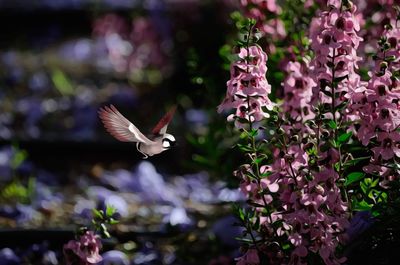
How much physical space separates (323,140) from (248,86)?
0.38 meters

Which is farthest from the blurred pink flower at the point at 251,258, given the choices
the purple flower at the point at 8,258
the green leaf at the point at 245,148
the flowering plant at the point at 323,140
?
the purple flower at the point at 8,258

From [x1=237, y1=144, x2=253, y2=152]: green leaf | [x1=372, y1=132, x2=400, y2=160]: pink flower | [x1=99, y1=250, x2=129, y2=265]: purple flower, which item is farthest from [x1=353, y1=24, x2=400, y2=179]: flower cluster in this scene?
[x1=99, y1=250, x2=129, y2=265]: purple flower

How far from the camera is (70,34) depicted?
9.25 meters

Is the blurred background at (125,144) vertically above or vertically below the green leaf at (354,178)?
above

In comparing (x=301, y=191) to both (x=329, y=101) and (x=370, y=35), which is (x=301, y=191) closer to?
(x=329, y=101)

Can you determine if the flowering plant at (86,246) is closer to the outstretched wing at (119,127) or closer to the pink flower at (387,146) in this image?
the outstretched wing at (119,127)

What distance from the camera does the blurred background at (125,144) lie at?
401 cm

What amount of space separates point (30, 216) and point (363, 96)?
2.11m

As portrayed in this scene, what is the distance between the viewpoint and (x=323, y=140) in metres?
2.93

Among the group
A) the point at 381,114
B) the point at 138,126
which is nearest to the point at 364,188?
the point at 381,114

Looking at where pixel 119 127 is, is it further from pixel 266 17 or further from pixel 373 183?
pixel 266 17

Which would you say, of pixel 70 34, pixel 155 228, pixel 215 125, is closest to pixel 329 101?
pixel 215 125

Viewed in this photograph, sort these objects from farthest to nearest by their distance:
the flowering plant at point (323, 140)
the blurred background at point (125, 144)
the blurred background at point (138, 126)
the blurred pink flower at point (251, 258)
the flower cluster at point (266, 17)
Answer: the blurred background at point (125, 144) → the blurred background at point (138, 126) → the flower cluster at point (266, 17) → the blurred pink flower at point (251, 258) → the flowering plant at point (323, 140)

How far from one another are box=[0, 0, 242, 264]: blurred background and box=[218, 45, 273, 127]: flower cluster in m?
0.79
